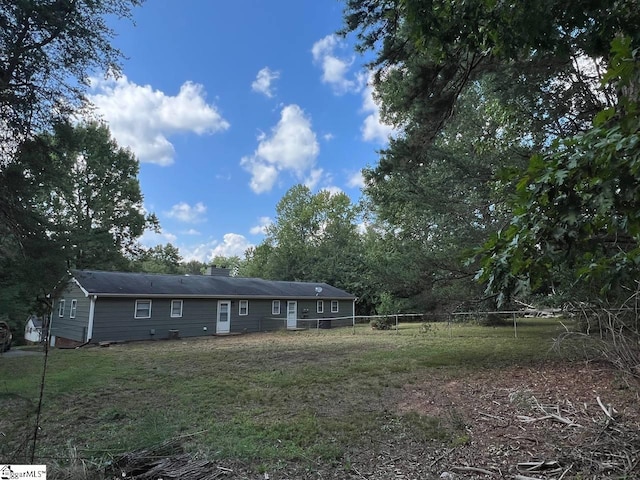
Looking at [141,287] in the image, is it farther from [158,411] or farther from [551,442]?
[551,442]

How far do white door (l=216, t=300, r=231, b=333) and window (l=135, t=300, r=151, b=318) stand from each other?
3360mm

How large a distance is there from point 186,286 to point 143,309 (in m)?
2.46

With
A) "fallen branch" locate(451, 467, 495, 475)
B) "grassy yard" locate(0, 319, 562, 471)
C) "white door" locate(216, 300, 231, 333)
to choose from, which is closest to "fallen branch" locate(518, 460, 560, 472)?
"fallen branch" locate(451, 467, 495, 475)

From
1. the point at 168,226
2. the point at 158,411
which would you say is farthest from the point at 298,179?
the point at 158,411

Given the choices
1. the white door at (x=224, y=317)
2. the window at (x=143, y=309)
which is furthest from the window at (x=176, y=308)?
the white door at (x=224, y=317)

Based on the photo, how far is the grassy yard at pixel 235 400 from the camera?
12.8 feet

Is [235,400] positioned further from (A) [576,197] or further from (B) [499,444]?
(A) [576,197]

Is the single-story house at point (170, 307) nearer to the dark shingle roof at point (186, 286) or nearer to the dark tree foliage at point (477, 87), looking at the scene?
the dark shingle roof at point (186, 286)

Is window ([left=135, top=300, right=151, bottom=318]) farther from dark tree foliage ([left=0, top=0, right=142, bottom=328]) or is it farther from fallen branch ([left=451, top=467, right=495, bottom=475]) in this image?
fallen branch ([left=451, top=467, right=495, bottom=475])

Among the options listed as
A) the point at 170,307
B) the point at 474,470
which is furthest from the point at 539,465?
the point at 170,307

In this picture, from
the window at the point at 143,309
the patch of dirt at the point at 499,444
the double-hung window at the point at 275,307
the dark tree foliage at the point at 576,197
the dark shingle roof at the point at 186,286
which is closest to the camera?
the dark tree foliage at the point at 576,197

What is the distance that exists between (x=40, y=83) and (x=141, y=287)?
1069cm

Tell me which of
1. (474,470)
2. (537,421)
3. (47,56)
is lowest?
(474,470)

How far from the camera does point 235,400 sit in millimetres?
5777
